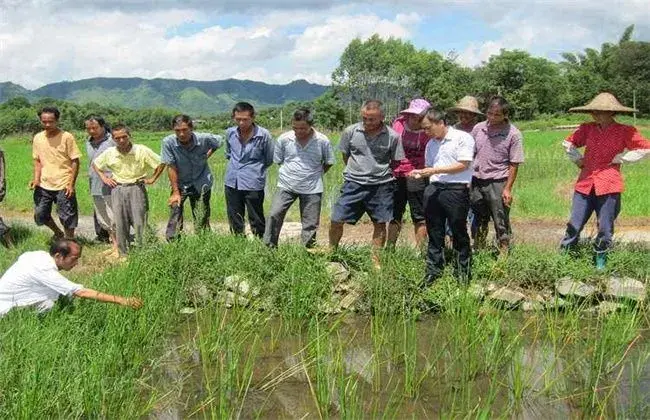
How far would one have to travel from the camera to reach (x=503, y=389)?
4.05 meters

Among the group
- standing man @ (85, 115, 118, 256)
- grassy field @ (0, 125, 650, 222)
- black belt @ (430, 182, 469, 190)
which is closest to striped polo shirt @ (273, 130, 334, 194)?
black belt @ (430, 182, 469, 190)

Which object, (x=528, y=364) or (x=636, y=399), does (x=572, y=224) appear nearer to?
(x=528, y=364)

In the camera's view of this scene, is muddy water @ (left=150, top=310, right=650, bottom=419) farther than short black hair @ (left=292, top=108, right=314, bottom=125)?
No

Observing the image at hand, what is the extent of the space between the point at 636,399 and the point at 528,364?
793mm

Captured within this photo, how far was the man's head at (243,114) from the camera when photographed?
6.21 metres

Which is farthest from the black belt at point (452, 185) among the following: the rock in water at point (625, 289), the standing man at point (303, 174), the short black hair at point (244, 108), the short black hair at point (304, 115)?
the short black hair at point (244, 108)

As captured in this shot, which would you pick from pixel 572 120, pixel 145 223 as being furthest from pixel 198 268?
pixel 572 120

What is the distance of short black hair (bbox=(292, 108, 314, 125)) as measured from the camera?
5.94 metres

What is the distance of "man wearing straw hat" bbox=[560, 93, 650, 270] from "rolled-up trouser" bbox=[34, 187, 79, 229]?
529 centimetres

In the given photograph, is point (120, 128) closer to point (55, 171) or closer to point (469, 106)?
point (55, 171)

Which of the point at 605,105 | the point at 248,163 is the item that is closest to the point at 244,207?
the point at 248,163

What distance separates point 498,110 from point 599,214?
132 centimetres

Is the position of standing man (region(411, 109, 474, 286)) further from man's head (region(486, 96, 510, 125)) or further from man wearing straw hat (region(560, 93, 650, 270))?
man wearing straw hat (region(560, 93, 650, 270))

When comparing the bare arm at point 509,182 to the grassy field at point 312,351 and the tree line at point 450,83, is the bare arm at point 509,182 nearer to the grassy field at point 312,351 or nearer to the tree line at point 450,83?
the grassy field at point 312,351
